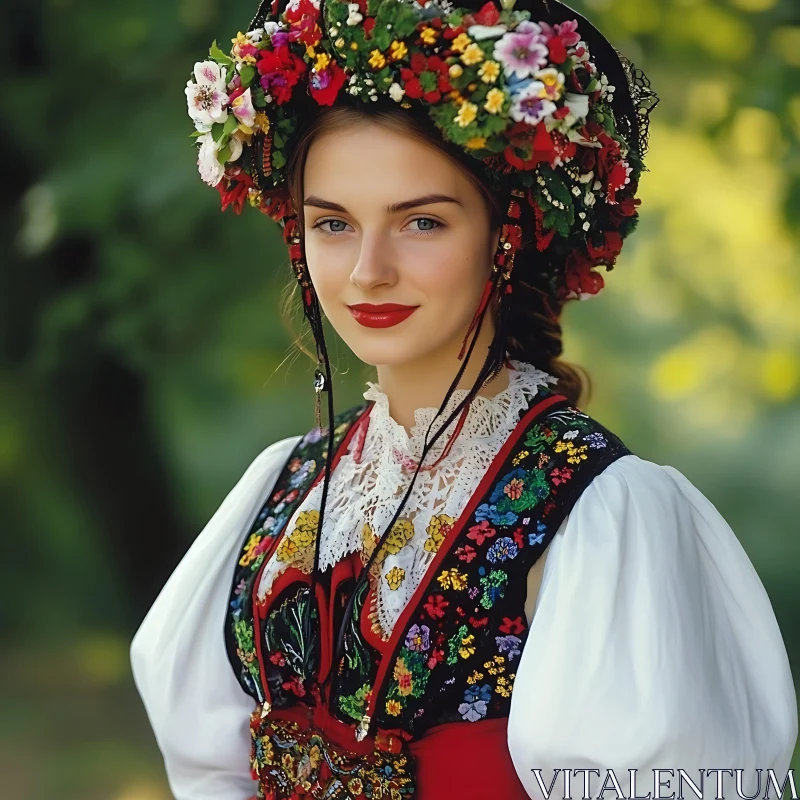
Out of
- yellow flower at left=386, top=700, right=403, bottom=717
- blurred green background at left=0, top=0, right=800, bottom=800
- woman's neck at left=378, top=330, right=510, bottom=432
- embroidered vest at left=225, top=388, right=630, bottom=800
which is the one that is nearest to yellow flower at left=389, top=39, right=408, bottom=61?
woman's neck at left=378, top=330, right=510, bottom=432

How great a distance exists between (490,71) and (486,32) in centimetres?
6

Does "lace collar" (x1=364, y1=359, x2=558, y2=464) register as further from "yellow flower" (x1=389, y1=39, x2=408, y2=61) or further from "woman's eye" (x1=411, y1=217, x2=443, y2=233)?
"yellow flower" (x1=389, y1=39, x2=408, y2=61)

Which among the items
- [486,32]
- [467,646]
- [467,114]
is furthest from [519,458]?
[486,32]

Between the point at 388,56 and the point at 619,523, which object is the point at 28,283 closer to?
the point at 388,56

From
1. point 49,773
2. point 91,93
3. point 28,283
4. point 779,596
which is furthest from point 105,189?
point 779,596

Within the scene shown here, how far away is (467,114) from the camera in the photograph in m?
1.48

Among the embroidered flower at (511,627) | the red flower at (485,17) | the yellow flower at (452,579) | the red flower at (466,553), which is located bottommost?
the embroidered flower at (511,627)

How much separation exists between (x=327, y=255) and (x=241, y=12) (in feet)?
5.29

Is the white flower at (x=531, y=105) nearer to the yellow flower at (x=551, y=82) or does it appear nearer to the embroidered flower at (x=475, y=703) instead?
the yellow flower at (x=551, y=82)

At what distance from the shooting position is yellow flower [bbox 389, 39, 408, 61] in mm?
1515

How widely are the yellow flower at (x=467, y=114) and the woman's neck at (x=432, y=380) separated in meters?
0.40

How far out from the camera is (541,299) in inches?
73.9

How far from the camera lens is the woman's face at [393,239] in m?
1.58

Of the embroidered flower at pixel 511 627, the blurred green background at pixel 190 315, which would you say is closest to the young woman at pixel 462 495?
the embroidered flower at pixel 511 627
